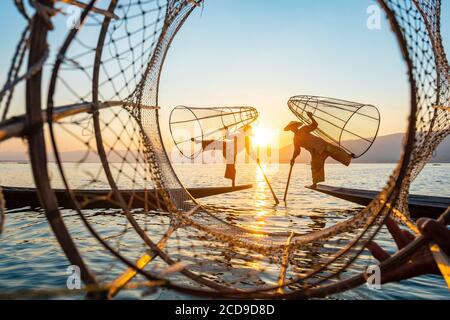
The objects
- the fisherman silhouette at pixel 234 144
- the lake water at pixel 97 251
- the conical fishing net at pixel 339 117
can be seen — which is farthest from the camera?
the fisherman silhouette at pixel 234 144

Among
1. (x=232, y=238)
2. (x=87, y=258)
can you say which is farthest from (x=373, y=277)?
(x=87, y=258)

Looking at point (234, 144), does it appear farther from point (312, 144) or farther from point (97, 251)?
point (97, 251)

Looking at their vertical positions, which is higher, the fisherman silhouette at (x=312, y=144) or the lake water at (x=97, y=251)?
the fisherman silhouette at (x=312, y=144)

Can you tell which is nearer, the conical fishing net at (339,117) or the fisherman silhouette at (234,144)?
the conical fishing net at (339,117)

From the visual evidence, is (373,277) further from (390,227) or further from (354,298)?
(354,298)

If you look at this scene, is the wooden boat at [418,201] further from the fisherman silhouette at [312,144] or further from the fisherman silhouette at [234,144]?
the fisherman silhouette at [234,144]

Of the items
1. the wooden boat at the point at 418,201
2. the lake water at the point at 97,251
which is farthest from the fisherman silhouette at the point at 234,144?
the wooden boat at the point at 418,201

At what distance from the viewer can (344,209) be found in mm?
13258

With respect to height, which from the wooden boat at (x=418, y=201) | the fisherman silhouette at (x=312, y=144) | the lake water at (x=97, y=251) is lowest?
the lake water at (x=97, y=251)

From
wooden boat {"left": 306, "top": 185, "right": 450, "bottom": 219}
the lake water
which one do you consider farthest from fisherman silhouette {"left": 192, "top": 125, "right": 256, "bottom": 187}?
wooden boat {"left": 306, "top": 185, "right": 450, "bottom": 219}

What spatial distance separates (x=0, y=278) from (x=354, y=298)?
5.19 meters

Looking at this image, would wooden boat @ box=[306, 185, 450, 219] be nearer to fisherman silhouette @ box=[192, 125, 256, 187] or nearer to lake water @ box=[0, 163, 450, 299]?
lake water @ box=[0, 163, 450, 299]

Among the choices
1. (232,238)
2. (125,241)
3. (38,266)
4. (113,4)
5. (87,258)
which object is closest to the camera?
(113,4)

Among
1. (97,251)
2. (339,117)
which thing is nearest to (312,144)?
(339,117)
